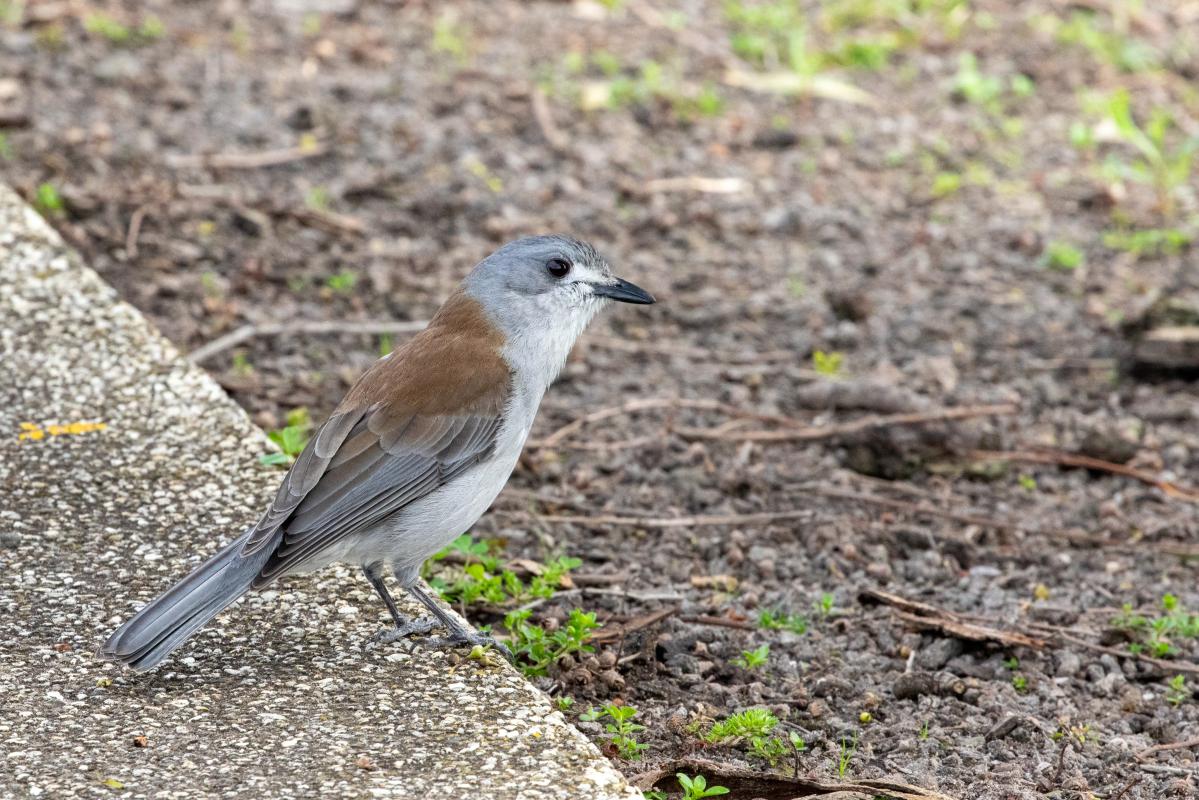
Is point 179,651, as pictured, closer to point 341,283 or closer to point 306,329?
point 306,329

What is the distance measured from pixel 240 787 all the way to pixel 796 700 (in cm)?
168

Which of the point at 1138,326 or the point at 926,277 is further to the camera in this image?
the point at 926,277

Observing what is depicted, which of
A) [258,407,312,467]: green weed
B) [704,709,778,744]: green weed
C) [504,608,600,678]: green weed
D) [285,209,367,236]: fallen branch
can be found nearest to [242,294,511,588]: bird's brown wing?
[258,407,312,467]: green weed

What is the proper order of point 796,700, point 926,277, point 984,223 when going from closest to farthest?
point 796,700, point 926,277, point 984,223

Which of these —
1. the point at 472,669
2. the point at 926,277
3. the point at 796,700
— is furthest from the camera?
the point at 926,277

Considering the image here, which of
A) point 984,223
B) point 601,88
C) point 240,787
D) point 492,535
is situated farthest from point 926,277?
point 240,787

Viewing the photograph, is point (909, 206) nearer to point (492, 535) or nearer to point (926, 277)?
point (926, 277)

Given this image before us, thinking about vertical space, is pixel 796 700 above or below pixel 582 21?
below

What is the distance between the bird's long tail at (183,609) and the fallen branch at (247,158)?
404cm

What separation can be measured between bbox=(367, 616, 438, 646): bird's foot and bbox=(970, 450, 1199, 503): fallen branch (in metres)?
2.67

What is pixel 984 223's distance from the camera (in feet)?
26.4

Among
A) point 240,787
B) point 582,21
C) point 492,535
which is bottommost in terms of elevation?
point 492,535

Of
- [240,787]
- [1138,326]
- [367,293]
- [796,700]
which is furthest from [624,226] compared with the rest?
[240,787]

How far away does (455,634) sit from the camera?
435 centimetres
